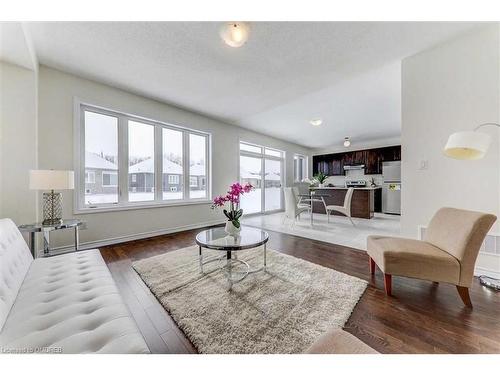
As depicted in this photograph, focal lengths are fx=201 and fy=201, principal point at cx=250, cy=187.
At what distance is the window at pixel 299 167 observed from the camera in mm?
7929

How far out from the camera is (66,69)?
2.79 meters

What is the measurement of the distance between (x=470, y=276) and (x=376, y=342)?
1043mm

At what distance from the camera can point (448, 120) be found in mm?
2287

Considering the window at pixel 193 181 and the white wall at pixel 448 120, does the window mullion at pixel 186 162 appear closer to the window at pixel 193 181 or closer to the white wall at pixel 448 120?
the window at pixel 193 181

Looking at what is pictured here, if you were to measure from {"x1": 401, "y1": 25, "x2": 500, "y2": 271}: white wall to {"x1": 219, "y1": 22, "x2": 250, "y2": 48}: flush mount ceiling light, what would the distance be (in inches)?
83.2

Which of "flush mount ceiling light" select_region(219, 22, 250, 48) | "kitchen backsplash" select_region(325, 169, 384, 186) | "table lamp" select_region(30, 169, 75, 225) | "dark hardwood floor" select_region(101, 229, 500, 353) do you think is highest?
"flush mount ceiling light" select_region(219, 22, 250, 48)

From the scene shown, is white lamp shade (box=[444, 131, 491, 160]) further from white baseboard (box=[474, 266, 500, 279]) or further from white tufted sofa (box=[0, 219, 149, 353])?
white tufted sofa (box=[0, 219, 149, 353])

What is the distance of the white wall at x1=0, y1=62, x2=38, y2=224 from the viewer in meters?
2.28

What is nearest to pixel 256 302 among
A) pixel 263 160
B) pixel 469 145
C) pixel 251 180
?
pixel 469 145

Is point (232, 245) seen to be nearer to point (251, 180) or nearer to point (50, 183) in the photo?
point (50, 183)

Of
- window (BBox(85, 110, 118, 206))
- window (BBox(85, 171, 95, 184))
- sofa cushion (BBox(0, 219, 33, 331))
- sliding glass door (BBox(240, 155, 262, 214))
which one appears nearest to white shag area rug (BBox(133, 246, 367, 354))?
sofa cushion (BBox(0, 219, 33, 331))
